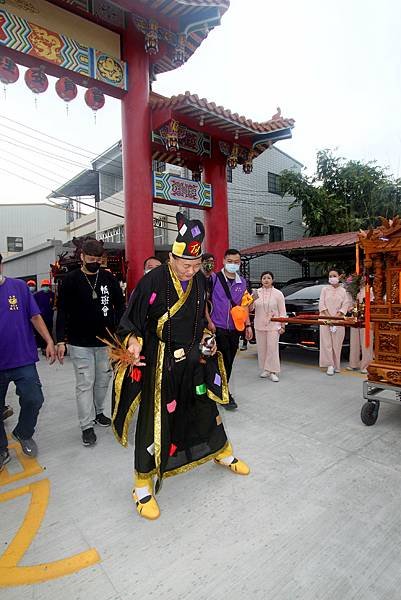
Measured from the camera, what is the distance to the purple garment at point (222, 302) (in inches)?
159

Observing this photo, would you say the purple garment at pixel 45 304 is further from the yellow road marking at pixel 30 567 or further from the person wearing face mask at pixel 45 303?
the yellow road marking at pixel 30 567

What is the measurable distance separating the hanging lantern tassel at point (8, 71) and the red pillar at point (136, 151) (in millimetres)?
1717

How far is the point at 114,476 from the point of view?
2764 mm

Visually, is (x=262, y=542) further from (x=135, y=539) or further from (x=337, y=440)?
(x=337, y=440)

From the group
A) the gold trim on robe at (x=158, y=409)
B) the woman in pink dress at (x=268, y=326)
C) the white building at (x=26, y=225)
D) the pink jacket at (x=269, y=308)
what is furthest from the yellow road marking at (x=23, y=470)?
the white building at (x=26, y=225)

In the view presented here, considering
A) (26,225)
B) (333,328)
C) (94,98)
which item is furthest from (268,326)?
(26,225)

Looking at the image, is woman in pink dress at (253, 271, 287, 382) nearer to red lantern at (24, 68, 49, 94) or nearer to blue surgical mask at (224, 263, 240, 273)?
blue surgical mask at (224, 263, 240, 273)

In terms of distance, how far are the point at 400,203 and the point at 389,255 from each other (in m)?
15.7

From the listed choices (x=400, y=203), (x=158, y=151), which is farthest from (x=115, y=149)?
(x=400, y=203)

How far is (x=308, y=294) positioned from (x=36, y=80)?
5807 millimetres

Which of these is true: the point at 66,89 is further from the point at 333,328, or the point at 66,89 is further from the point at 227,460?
the point at 227,460

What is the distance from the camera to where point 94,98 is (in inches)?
244

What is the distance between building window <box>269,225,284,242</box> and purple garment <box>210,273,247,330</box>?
13931mm

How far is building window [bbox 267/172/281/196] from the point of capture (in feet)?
57.8
